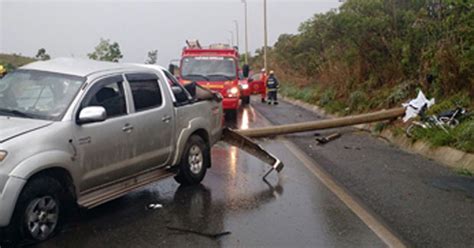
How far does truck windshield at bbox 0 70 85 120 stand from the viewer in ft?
19.4

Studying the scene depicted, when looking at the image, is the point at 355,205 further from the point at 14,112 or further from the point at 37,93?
the point at 14,112

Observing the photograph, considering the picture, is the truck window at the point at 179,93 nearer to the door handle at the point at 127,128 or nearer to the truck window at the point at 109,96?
the truck window at the point at 109,96

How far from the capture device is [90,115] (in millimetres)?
5828

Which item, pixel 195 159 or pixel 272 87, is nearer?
pixel 195 159

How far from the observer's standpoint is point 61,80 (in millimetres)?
6383

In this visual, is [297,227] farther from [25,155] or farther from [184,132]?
[25,155]

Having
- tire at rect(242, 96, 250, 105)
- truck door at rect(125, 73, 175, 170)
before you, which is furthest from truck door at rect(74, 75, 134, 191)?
tire at rect(242, 96, 250, 105)

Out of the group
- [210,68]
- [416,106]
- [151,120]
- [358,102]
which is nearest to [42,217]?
[151,120]

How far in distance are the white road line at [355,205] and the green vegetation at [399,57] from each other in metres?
2.70

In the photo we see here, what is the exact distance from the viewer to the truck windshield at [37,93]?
232 inches

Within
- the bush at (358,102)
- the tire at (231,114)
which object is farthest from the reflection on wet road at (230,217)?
the tire at (231,114)

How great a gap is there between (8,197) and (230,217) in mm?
2576

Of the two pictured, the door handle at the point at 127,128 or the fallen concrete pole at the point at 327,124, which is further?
the fallen concrete pole at the point at 327,124

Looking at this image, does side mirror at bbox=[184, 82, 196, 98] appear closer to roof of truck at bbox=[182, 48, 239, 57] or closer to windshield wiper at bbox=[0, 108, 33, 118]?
windshield wiper at bbox=[0, 108, 33, 118]
